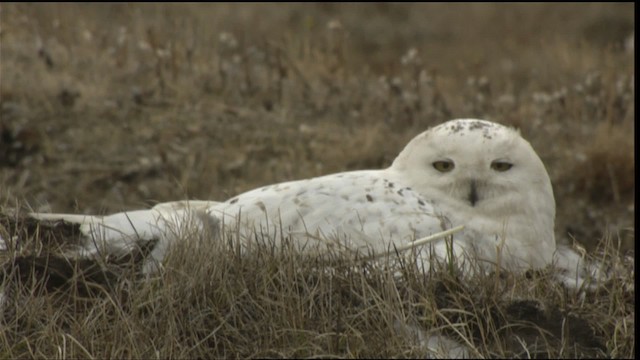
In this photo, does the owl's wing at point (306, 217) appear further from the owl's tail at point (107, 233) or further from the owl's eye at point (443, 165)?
the owl's eye at point (443, 165)

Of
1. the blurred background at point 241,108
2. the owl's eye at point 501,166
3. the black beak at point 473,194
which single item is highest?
the owl's eye at point 501,166

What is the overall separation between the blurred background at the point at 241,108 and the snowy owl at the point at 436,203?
2.89 m

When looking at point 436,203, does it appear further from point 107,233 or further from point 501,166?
point 107,233

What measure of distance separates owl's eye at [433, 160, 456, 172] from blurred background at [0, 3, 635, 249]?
2.99 metres

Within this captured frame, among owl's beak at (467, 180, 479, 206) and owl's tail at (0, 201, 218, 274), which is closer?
owl's tail at (0, 201, 218, 274)

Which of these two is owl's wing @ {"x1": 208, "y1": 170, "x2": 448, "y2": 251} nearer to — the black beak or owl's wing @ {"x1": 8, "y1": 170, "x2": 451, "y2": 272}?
owl's wing @ {"x1": 8, "y1": 170, "x2": 451, "y2": 272}

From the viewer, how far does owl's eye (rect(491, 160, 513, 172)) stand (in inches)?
174

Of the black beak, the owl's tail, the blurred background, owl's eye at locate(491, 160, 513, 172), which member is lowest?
the blurred background

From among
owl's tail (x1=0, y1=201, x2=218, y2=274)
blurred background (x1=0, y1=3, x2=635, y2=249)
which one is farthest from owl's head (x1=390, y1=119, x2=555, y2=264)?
blurred background (x1=0, y1=3, x2=635, y2=249)

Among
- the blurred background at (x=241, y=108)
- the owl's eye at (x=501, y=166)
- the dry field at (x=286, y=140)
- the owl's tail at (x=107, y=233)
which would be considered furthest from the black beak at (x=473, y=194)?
the blurred background at (x=241, y=108)

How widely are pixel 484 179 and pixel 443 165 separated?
0.56 feet

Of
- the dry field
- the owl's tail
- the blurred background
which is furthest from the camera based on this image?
the blurred background

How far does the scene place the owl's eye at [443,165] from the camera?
4441 mm

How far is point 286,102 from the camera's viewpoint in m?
9.70
